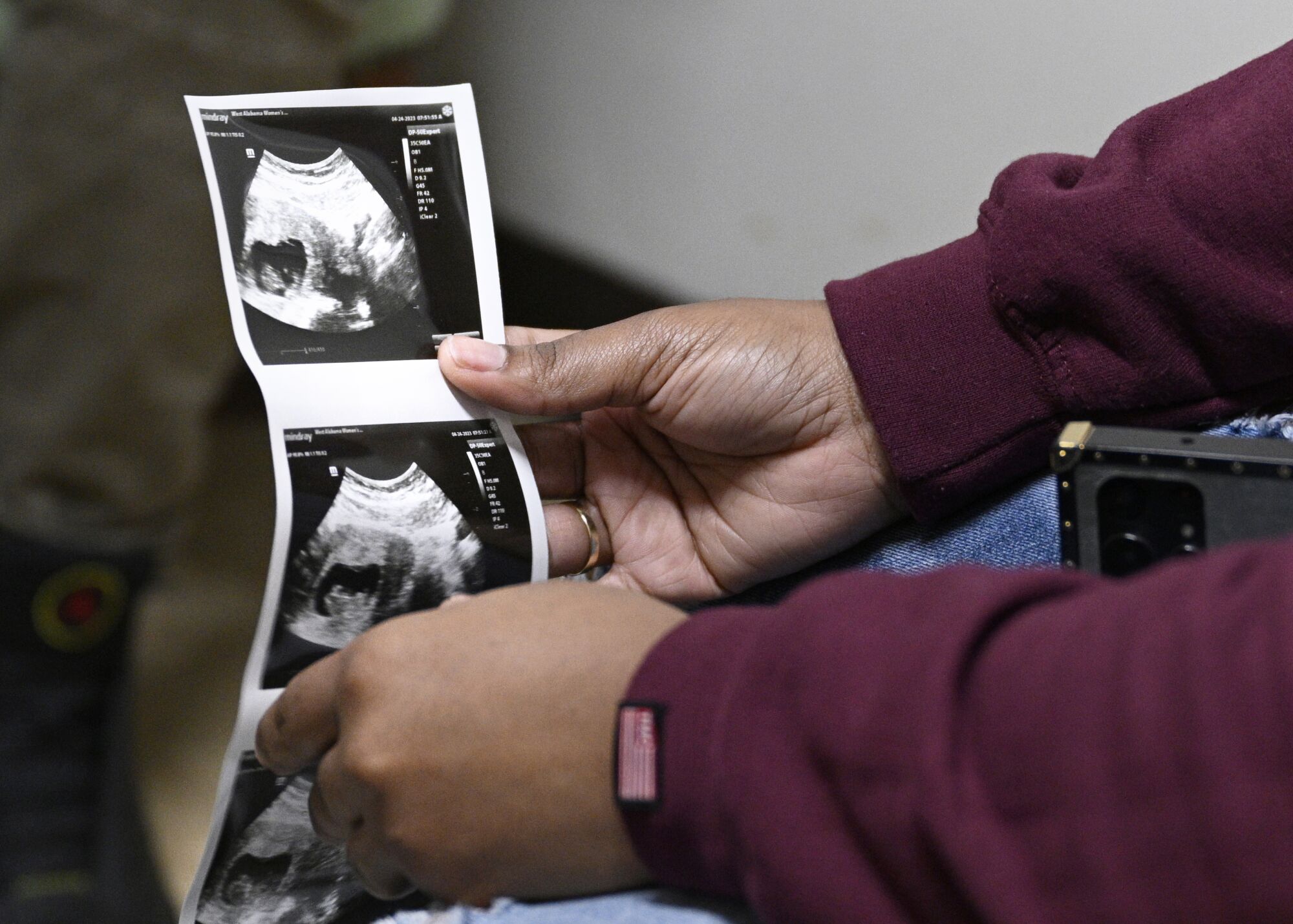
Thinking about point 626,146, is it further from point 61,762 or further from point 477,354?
point 61,762

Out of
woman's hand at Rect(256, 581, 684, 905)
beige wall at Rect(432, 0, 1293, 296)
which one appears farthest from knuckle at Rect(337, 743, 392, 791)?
beige wall at Rect(432, 0, 1293, 296)

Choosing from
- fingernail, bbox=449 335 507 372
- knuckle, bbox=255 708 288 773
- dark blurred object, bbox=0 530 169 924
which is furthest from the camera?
dark blurred object, bbox=0 530 169 924

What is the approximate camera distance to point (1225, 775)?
11.4 inches

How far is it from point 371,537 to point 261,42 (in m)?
0.65

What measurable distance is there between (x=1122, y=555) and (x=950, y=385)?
0.17m

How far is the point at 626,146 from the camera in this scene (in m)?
1.30

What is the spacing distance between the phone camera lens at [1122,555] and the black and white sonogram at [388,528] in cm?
32

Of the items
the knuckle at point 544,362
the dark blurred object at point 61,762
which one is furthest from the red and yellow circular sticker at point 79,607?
Result: the knuckle at point 544,362

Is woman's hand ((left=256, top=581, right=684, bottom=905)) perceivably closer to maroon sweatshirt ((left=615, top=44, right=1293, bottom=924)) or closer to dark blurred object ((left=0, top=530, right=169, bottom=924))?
maroon sweatshirt ((left=615, top=44, right=1293, bottom=924))

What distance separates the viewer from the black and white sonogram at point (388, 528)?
0.57 metres

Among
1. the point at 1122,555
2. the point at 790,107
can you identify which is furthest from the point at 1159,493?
the point at 790,107

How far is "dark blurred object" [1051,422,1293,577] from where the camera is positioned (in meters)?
0.44

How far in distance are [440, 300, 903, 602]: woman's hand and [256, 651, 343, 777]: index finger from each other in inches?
7.9

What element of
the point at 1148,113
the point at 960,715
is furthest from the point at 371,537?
the point at 1148,113
